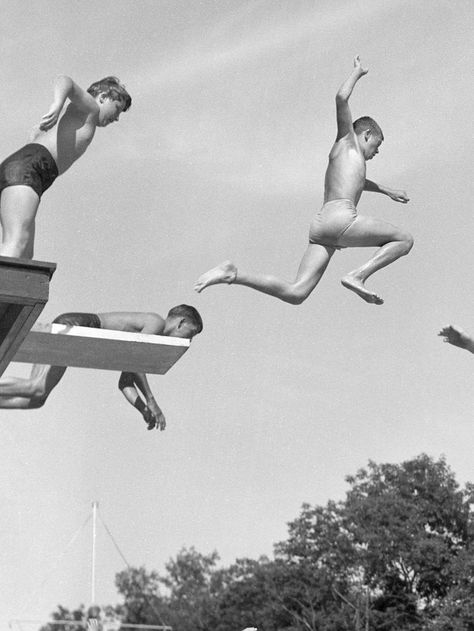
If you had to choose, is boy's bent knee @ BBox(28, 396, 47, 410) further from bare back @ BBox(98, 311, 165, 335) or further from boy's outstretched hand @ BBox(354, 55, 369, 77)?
boy's outstretched hand @ BBox(354, 55, 369, 77)

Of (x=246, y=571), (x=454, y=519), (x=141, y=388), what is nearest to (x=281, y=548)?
(x=246, y=571)

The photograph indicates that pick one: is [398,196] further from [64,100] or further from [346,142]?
[64,100]

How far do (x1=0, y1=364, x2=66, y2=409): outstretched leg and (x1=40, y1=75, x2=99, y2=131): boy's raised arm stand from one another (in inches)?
91.8

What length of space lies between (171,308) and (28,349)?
4.37ft

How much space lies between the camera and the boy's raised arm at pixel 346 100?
30.2ft

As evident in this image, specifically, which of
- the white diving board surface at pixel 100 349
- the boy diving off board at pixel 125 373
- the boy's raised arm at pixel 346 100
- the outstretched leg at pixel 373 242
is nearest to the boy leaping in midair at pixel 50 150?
the white diving board surface at pixel 100 349

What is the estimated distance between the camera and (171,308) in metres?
9.19

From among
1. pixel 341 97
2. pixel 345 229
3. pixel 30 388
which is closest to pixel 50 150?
pixel 30 388

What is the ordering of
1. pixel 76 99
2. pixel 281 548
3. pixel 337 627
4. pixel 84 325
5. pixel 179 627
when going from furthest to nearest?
pixel 179 627, pixel 281 548, pixel 337 627, pixel 84 325, pixel 76 99

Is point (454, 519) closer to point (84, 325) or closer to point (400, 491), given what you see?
point (400, 491)

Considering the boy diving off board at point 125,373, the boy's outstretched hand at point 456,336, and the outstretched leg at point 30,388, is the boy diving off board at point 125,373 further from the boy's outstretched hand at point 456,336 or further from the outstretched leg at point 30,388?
the boy's outstretched hand at point 456,336

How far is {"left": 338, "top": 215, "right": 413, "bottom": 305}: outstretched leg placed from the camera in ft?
31.1

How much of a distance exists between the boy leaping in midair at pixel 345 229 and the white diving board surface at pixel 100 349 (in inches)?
39.2

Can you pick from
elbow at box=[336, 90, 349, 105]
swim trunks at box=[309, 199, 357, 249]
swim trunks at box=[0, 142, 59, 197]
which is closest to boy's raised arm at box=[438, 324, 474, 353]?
swim trunks at box=[309, 199, 357, 249]
